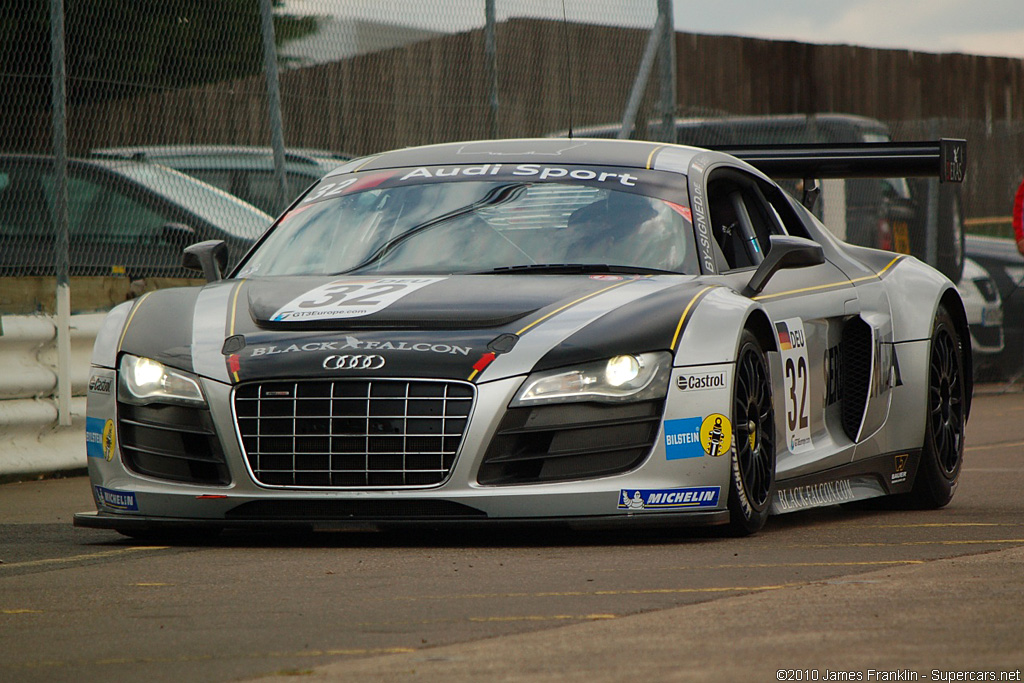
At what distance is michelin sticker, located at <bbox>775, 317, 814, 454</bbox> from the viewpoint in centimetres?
674

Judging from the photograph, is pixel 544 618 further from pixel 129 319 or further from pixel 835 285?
pixel 835 285

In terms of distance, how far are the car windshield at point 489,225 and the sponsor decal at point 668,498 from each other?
995mm

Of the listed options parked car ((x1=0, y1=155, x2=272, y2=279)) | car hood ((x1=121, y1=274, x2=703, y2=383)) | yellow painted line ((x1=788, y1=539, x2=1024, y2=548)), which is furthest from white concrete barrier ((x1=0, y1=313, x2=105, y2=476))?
yellow painted line ((x1=788, y1=539, x2=1024, y2=548))

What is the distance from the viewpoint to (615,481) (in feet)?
19.3

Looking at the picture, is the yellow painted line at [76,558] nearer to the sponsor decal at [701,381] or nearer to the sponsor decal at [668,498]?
the sponsor decal at [668,498]

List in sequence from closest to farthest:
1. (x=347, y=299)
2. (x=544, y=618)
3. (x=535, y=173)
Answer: (x=544, y=618) < (x=347, y=299) < (x=535, y=173)

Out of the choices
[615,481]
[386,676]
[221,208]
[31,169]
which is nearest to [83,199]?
[31,169]

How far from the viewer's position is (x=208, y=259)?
7.30 m

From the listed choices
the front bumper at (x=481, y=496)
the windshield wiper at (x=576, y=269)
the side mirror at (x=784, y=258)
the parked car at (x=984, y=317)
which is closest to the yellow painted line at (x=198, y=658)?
the front bumper at (x=481, y=496)

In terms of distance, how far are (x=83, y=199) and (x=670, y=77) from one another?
5138mm

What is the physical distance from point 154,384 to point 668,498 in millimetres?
1721

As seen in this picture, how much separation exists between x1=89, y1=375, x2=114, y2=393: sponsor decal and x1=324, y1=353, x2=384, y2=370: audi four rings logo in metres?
0.88

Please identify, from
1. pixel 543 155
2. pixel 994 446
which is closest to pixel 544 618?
pixel 543 155

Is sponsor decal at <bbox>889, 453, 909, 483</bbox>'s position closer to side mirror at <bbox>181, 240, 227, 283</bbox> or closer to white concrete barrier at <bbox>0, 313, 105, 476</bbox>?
side mirror at <bbox>181, 240, 227, 283</bbox>
